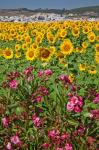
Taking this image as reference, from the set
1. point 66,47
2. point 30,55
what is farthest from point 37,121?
point 30,55

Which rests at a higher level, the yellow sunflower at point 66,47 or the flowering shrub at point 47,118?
the flowering shrub at point 47,118

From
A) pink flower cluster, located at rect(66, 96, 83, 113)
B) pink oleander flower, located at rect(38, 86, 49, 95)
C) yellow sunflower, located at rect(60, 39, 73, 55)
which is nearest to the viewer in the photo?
pink flower cluster, located at rect(66, 96, 83, 113)

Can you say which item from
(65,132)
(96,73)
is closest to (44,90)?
(65,132)

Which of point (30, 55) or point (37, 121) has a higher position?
point (37, 121)

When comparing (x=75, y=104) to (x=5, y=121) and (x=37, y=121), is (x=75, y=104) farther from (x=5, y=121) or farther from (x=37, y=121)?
(x=5, y=121)

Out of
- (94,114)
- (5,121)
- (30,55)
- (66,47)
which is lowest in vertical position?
(30,55)

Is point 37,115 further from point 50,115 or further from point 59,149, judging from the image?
point 59,149

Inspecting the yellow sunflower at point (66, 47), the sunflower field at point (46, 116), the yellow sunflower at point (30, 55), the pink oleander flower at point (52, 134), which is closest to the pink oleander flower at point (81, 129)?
the sunflower field at point (46, 116)

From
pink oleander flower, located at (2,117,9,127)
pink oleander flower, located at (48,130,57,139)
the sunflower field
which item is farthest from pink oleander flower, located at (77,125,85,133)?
pink oleander flower, located at (2,117,9,127)

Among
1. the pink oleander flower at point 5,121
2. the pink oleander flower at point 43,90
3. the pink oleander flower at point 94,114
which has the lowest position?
the pink oleander flower at point 5,121

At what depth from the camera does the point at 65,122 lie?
235 inches

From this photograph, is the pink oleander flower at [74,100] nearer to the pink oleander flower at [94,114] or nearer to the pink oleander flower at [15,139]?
the pink oleander flower at [94,114]

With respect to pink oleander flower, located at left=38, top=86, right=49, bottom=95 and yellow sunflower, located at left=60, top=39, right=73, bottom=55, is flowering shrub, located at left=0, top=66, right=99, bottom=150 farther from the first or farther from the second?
yellow sunflower, located at left=60, top=39, right=73, bottom=55

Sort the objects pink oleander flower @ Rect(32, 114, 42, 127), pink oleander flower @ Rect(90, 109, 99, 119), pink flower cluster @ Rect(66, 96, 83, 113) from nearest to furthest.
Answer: pink flower cluster @ Rect(66, 96, 83, 113) → pink oleander flower @ Rect(90, 109, 99, 119) → pink oleander flower @ Rect(32, 114, 42, 127)
